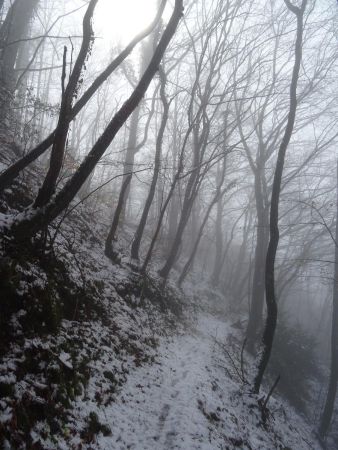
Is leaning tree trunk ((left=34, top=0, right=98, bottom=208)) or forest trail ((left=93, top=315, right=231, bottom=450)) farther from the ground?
leaning tree trunk ((left=34, top=0, right=98, bottom=208))

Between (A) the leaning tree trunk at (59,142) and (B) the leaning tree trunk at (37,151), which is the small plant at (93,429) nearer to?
(A) the leaning tree trunk at (59,142)

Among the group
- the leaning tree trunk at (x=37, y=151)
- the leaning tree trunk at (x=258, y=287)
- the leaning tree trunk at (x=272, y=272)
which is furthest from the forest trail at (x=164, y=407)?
the leaning tree trunk at (x=258, y=287)

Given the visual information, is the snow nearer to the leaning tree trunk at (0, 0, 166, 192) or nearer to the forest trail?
the forest trail

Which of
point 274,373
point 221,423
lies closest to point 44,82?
point 274,373

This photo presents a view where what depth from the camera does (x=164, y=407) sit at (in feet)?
15.9

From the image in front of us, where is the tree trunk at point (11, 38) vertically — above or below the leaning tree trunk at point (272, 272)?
above

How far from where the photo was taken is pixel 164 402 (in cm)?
497

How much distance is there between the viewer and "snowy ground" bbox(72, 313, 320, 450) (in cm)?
398

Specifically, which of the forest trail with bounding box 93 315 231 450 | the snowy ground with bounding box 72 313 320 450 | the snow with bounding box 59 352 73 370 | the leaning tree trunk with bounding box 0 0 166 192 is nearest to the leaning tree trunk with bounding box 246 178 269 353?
the snowy ground with bounding box 72 313 320 450

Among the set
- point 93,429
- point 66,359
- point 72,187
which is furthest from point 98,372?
point 72,187

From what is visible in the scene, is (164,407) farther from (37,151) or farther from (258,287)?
(258,287)

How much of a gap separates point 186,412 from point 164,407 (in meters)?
0.37

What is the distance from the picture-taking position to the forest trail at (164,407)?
3.89 m

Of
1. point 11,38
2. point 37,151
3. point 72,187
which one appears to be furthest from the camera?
point 11,38
